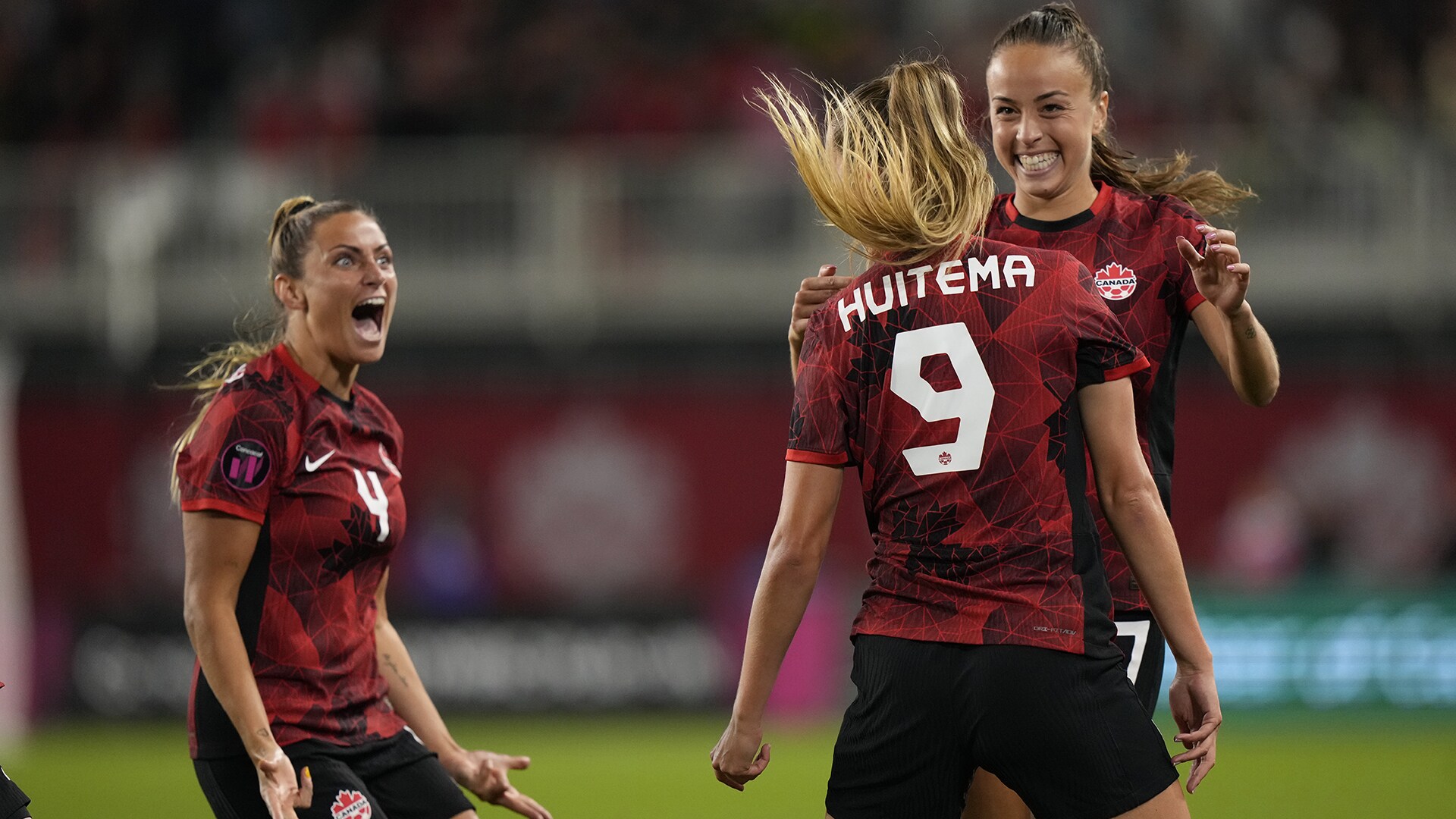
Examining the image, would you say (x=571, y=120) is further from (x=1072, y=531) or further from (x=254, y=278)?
(x=1072, y=531)

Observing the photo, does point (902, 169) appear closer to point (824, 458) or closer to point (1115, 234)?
point (824, 458)

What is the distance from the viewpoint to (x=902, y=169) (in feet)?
11.4

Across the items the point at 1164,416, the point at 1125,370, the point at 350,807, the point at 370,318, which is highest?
the point at 370,318

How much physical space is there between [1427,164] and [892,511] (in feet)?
46.2

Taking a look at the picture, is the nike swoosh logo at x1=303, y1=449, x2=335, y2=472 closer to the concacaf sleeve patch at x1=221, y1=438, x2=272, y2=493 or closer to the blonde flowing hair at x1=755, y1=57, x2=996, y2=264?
the concacaf sleeve patch at x1=221, y1=438, x2=272, y2=493

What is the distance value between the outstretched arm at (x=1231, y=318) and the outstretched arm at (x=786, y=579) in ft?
3.31

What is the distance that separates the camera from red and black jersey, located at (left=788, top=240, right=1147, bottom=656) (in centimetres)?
338

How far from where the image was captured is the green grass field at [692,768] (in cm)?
980

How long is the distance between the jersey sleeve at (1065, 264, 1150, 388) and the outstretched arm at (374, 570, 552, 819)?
1971 mm

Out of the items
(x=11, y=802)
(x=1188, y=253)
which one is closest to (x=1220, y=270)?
(x=1188, y=253)

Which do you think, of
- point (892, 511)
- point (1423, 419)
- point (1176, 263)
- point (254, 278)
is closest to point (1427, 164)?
point (1423, 419)

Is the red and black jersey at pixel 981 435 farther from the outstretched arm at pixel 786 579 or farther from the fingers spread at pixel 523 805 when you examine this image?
the fingers spread at pixel 523 805

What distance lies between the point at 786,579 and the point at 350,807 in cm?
137

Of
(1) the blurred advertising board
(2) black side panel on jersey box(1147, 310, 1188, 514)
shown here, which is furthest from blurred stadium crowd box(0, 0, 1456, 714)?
(2) black side panel on jersey box(1147, 310, 1188, 514)
